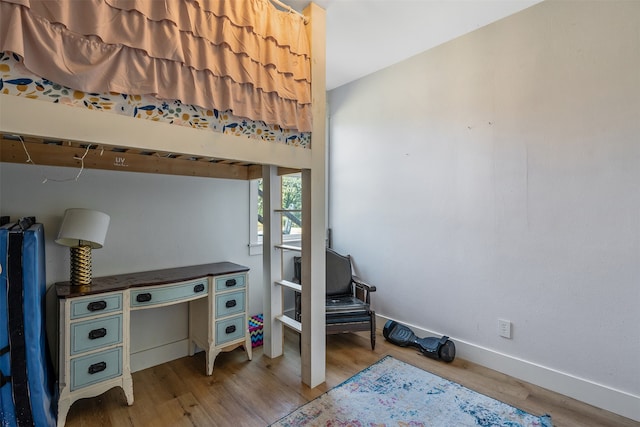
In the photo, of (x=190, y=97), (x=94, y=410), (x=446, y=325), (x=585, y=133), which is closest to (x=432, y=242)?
(x=446, y=325)

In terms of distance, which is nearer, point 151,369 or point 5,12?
point 5,12

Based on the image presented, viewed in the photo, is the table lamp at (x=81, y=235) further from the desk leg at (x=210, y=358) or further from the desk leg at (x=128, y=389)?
the desk leg at (x=210, y=358)

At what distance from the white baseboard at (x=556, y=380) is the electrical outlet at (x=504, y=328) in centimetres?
16

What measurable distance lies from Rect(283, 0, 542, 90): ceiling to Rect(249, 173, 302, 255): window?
134cm

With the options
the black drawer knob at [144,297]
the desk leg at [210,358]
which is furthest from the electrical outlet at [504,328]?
the black drawer knob at [144,297]

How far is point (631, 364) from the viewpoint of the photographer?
6.04 ft

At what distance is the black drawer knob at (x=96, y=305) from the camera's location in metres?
1.78

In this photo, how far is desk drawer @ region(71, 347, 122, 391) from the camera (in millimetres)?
1739

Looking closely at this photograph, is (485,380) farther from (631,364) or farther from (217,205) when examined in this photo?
(217,205)

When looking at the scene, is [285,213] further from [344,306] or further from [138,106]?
[138,106]

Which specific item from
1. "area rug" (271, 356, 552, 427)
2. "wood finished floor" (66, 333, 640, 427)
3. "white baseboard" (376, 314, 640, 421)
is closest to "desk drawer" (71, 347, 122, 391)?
"wood finished floor" (66, 333, 640, 427)

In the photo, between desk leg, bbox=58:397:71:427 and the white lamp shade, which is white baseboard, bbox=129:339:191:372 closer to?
desk leg, bbox=58:397:71:427

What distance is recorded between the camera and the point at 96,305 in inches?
70.8

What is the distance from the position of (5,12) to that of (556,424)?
322 cm
